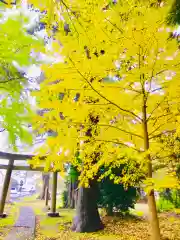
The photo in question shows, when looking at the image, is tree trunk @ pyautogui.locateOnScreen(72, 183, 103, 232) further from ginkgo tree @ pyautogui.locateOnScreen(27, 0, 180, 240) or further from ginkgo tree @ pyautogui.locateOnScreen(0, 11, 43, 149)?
ginkgo tree @ pyautogui.locateOnScreen(27, 0, 180, 240)

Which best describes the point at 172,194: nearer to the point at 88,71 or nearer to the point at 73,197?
the point at 73,197

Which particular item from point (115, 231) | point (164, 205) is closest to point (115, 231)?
point (115, 231)

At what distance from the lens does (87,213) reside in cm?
642

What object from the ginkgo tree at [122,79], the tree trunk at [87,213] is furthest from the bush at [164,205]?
the ginkgo tree at [122,79]

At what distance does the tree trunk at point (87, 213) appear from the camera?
6.25 m

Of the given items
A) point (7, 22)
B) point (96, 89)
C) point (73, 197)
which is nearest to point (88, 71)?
point (96, 89)

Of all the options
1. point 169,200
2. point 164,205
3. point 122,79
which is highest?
point 122,79

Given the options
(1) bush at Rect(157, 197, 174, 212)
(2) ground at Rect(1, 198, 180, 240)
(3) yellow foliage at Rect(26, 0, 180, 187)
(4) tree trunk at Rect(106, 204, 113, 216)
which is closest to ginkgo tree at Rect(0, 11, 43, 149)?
(3) yellow foliage at Rect(26, 0, 180, 187)

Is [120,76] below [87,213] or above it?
above

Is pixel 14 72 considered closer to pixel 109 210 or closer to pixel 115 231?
pixel 115 231

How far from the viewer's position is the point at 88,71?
322 cm

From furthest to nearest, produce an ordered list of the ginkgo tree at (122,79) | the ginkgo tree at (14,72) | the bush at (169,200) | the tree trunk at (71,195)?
the tree trunk at (71,195) → the bush at (169,200) → the ginkgo tree at (14,72) → the ginkgo tree at (122,79)

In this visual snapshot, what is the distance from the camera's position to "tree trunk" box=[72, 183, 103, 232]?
246 inches

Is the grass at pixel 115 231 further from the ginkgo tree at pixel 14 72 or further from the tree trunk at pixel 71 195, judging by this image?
the tree trunk at pixel 71 195
